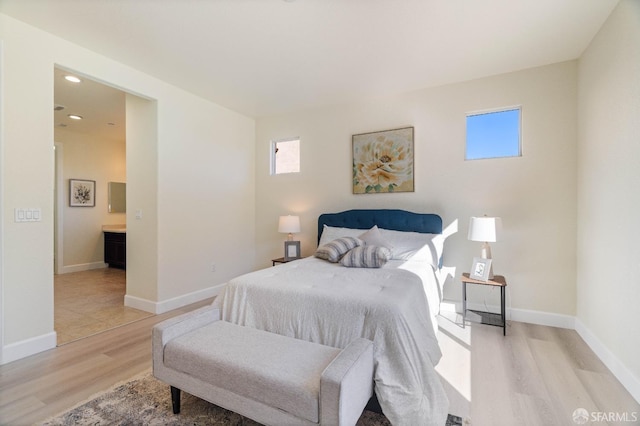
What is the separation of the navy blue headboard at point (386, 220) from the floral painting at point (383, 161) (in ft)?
1.14

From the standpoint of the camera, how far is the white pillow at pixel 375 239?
323 cm

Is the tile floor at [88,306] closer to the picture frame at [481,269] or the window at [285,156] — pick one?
the window at [285,156]

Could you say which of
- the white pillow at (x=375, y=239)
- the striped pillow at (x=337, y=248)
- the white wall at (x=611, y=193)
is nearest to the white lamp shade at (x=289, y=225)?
the striped pillow at (x=337, y=248)

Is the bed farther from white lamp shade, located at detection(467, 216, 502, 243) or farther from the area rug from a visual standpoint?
white lamp shade, located at detection(467, 216, 502, 243)

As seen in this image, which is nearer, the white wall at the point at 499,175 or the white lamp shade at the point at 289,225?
the white wall at the point at 499,175

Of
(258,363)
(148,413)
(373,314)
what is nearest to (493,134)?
(373,314)

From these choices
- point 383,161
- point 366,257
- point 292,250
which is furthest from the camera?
point 292,250

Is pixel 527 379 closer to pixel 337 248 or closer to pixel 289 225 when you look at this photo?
pixel 337 248

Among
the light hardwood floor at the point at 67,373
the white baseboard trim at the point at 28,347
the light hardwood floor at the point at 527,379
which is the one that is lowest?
the light hardwood floor at the point at 67,373

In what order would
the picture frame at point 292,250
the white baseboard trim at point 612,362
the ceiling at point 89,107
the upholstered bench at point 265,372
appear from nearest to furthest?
the upholstered bench at point 265,372, the white baseboard trim at point 612,362, the ceiling at point 89,107, the picture frame at point 292,250

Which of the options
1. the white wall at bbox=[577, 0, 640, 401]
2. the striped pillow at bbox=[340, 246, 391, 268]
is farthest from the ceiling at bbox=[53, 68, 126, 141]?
the white wall at bbox=[577, 0, 640, 401]

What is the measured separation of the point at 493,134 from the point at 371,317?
2.85m

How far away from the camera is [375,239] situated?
3281 mm

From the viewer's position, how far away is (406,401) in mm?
1561
